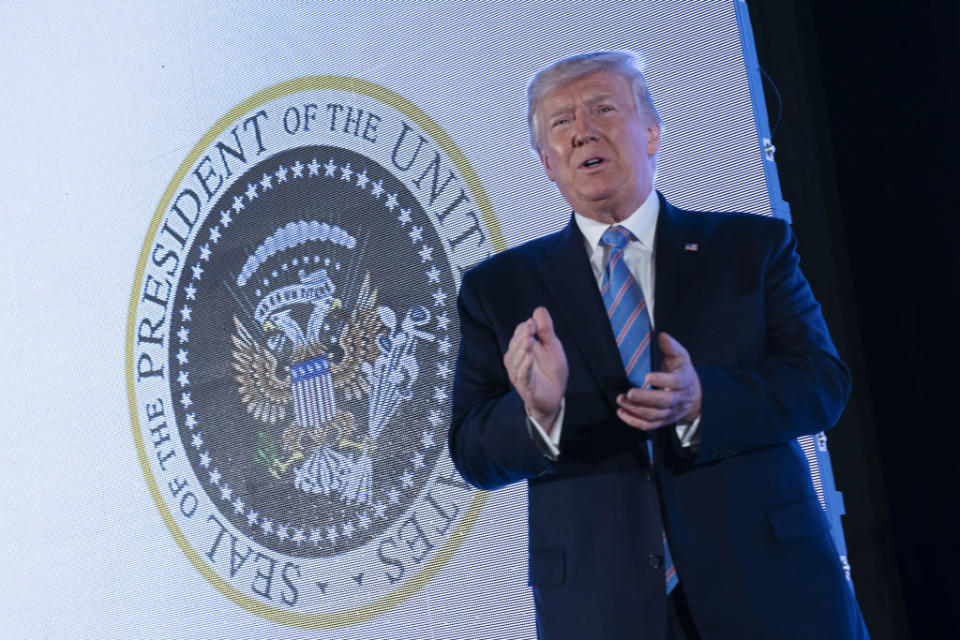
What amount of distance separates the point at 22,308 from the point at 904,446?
3080 mm

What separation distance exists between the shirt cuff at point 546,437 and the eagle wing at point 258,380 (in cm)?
141

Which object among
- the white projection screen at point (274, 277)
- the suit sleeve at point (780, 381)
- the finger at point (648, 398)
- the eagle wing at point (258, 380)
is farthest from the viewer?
the eagle wing at point (258, 380)

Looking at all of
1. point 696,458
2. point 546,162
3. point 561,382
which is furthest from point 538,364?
point 546,162

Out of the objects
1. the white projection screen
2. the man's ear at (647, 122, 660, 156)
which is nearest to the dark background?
the white projection screen

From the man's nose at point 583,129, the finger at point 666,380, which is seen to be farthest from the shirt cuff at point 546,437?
the man's nose at point 583,129

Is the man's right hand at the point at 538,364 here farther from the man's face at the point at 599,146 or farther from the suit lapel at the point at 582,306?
the man's face at the point at 599,146

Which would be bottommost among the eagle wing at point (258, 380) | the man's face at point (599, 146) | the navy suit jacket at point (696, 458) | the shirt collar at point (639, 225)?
the navy suit jacket at point (696, 458)

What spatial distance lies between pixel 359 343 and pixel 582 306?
1.04 m

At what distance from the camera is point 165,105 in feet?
10.3

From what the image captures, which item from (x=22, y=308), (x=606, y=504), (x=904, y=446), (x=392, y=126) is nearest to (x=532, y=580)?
(x=606, y=504)

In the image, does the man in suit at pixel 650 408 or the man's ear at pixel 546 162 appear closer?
the man in suit at pixel 650 408

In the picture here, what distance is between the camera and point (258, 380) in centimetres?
282

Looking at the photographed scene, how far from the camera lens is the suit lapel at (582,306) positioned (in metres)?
1.64

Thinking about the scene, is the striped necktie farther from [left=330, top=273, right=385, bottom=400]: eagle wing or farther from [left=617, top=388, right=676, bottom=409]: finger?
[left=330, top=273, right=385, bottom=400]: eagle wing
